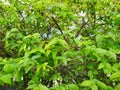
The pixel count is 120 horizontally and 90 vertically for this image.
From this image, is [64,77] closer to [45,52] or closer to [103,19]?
[45,52]

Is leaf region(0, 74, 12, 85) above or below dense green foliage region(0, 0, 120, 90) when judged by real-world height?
below

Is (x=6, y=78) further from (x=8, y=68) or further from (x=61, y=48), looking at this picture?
(x=61, y=48)

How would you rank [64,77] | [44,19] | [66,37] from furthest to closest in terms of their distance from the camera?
[44,19] → [66,37] → [64,77]

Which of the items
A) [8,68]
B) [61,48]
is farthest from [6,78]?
[61,48]

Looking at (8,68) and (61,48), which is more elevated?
(61,48)

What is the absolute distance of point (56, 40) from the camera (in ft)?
6.84

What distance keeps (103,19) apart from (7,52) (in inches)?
48.6

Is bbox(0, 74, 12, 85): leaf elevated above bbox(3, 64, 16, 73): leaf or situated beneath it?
situated beneath

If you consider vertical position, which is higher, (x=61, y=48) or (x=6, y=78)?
(x=61, y=48)

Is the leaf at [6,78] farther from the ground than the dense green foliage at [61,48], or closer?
closer

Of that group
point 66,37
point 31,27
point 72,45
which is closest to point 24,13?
point 31,27

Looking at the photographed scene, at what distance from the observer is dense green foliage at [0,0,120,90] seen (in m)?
2.11

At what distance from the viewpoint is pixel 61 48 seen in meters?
2.13

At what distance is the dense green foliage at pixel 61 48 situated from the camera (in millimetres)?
2111
